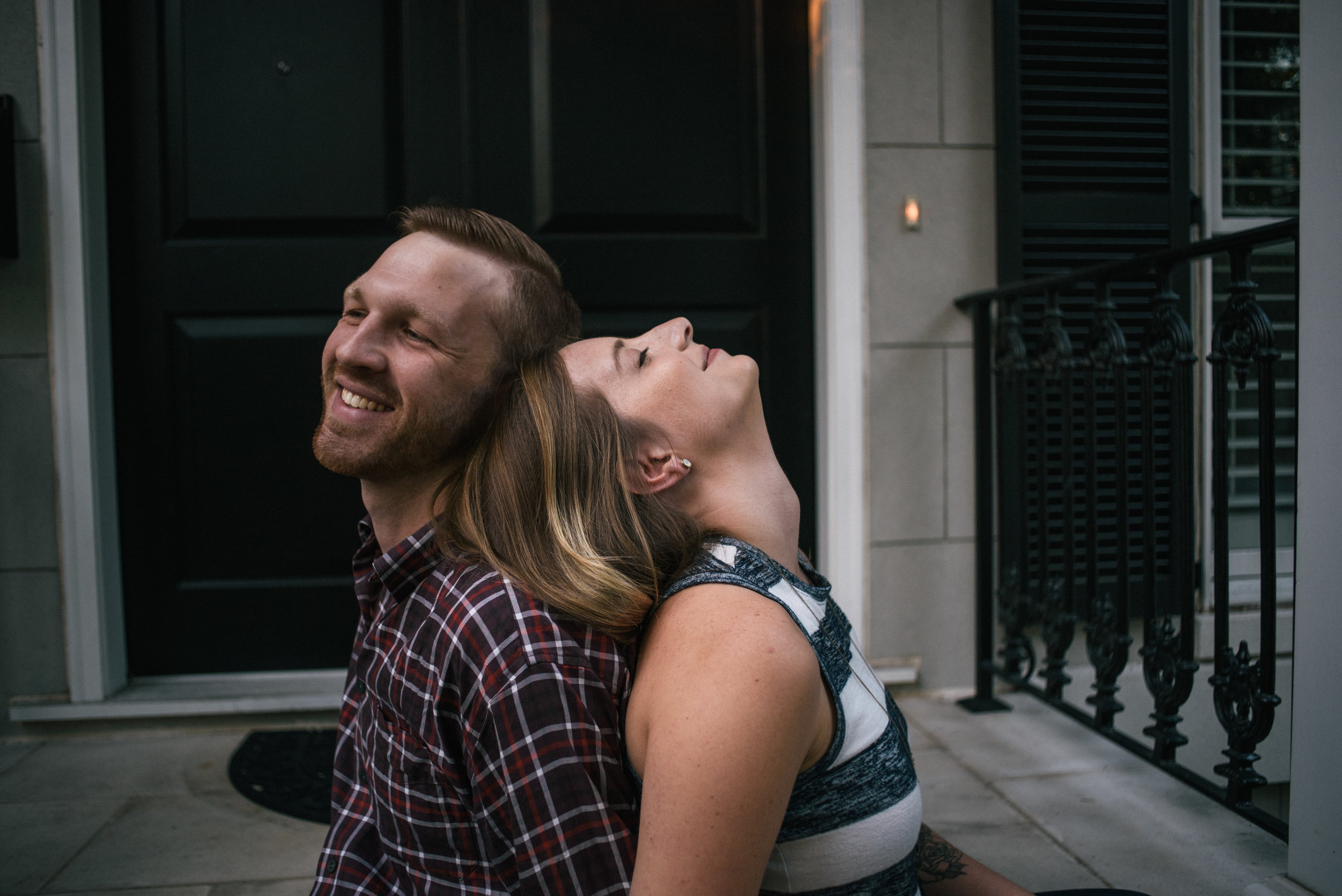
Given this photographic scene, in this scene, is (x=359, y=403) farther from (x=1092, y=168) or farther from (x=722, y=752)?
(x=1092, y=168)

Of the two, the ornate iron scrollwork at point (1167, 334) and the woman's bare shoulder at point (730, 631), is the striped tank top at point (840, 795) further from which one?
the ornate iron scrollwork at point (1167, 334)

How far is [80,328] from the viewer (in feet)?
8.38

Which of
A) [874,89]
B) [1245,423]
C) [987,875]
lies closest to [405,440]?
[987,875]

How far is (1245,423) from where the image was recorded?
3188mm

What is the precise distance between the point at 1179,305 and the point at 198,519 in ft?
10.6

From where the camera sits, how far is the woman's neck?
116 cm

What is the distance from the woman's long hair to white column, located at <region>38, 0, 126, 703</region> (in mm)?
2006

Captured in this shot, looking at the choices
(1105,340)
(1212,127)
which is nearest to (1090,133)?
(1212,127)

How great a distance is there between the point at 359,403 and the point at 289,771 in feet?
5.60

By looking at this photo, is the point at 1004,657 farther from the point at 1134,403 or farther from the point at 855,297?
Result: the point at 855,297

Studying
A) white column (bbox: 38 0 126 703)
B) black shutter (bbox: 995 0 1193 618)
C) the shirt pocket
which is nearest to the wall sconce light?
black shutter (bbox: 995 0 1193 618)

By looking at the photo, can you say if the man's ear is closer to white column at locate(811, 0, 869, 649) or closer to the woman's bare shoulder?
the woman's bare shoulder

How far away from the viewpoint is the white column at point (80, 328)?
2.51 metres

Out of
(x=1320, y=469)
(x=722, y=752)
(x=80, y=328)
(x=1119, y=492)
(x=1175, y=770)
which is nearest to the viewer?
(x=722, y=752)
